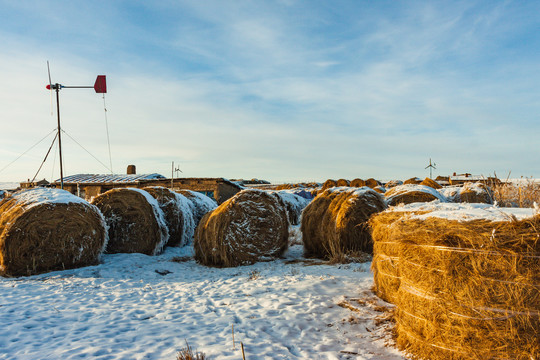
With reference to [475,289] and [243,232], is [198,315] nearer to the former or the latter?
[475,289]

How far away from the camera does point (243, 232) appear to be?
9094 millimetres

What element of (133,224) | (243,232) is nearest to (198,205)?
(133,224)

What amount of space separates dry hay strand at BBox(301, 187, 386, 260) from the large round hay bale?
2.37 feet

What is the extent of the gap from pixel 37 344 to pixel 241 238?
5184 mm

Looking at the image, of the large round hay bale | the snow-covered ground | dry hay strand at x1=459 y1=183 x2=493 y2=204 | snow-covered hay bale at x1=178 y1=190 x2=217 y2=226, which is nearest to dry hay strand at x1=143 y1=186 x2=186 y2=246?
snow-covered hay bale at x1=178 y1=190 x2=217 y2=226

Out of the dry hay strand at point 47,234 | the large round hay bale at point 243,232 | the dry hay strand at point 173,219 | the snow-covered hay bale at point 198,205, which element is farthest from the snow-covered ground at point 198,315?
the snow-covered hay bale at point 198,205

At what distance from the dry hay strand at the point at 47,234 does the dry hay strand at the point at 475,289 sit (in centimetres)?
756

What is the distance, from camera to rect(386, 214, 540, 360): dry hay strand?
3.20m

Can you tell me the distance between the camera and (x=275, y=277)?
719 cm

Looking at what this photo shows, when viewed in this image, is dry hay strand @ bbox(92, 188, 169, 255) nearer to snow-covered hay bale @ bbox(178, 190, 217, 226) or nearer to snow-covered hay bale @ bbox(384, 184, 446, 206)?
snow-covered hay bale @ bbox(178, 190, 217, 226)

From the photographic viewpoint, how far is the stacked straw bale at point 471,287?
320 centimetres

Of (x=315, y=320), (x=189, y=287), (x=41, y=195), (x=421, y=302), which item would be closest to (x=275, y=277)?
(x=189, y=287)

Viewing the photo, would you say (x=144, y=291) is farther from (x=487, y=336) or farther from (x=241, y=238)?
(x=487, y=336)

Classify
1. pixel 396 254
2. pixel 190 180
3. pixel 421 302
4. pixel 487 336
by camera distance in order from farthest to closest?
pixel 190 180 < pixel 396 254 < pixel 421 302 < pixel 487 336
